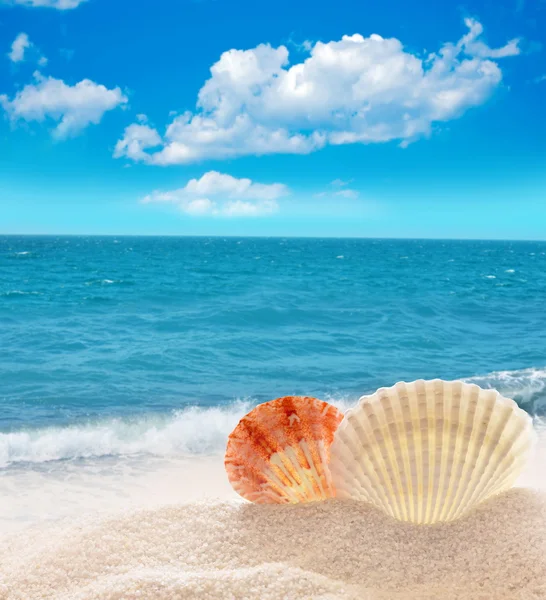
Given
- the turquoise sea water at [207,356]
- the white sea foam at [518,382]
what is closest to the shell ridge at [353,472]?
the turquoise sea water at [207,356]

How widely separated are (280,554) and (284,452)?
678 mm

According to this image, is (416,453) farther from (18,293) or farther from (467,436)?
(18,293)

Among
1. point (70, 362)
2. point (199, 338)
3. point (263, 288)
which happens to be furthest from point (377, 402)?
point (263, 288)

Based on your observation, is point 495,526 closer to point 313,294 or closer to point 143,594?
point 143,594

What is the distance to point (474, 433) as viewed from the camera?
11.2 feet

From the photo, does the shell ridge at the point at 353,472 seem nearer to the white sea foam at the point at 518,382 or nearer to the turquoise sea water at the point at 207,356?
the turquoise sea water at the point at 207,356

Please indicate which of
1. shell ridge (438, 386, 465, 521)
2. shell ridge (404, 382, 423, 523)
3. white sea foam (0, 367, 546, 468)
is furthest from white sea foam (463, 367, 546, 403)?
shell ridge (404, 382, 423, 523)

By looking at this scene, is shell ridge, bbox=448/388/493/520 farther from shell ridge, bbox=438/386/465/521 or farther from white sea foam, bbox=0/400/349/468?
white sea foam, bbox=0/400/349/468

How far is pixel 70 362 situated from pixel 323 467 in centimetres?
888

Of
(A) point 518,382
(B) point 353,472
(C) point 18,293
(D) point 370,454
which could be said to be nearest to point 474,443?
(D) point 370,454

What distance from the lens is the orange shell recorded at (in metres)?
3.57

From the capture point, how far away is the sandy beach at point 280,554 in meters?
2.73

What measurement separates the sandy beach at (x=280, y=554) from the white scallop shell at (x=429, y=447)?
127 millimetres

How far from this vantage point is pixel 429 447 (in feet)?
11.2
